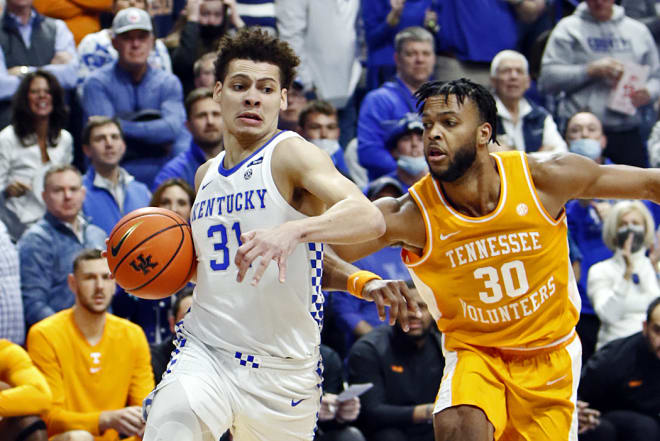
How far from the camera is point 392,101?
8656 mm

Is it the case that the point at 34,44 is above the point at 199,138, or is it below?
above

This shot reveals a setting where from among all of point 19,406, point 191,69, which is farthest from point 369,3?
point 19,406

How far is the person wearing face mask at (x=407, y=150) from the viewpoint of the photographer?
7.88 m

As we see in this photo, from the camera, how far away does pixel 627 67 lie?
9.48 metres

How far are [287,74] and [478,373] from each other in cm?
151

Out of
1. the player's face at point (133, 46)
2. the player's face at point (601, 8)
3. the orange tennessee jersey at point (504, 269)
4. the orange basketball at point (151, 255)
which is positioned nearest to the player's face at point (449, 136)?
the orange tennessee jersey at point (504, 269)

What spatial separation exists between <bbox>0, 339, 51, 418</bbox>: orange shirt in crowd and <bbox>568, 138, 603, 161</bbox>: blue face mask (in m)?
4.97

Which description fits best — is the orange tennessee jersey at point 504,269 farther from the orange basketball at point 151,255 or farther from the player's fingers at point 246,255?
the player's fingers at point 246,255

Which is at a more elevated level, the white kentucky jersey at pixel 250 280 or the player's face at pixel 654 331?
the white kentucky jersey at pixel 250 280

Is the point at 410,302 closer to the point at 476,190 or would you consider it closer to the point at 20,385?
the point at 476,190

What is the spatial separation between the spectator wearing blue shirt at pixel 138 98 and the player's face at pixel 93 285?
201 centimetres

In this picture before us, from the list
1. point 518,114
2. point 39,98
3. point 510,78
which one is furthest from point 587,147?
point 39,98

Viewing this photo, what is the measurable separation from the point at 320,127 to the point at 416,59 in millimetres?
1159

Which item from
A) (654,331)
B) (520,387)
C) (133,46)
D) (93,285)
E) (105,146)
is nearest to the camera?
(520,387)
